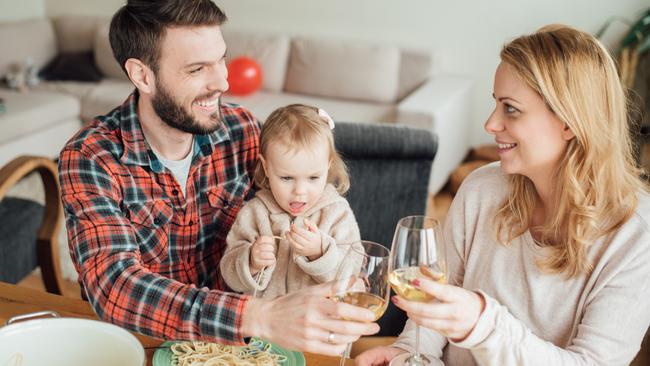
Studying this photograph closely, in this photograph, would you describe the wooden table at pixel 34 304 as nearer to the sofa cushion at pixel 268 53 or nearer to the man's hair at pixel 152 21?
the man's hair at pixel 152 21

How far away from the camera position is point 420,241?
1106 mm

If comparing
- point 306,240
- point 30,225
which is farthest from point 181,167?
point 30,225

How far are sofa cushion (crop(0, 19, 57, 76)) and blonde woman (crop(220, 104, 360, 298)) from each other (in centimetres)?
402

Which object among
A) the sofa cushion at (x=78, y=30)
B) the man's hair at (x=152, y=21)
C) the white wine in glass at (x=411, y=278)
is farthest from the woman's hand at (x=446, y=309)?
the sofa cushion at (x=78, y=30)

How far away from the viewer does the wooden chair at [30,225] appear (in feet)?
7.46

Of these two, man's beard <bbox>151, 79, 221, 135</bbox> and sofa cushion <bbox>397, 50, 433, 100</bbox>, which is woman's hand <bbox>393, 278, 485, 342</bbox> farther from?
sofa cushion <bbox>397, 50, 433, 100</bbox>

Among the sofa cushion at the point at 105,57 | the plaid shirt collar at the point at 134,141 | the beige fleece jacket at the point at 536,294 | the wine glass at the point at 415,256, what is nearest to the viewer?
the wine glass at the point at 415,256

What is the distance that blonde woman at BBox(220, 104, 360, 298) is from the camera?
1671 millimetres

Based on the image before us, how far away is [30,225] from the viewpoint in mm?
2744

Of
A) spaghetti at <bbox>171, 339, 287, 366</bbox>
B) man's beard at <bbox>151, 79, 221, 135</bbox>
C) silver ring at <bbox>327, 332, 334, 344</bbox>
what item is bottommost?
spaghetti at <bbox>171, 339, 287, 366</bbox>

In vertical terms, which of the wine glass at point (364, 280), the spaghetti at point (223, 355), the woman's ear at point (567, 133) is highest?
the woman's ear at point (567, 133)

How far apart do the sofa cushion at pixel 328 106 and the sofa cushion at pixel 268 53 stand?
10 cm

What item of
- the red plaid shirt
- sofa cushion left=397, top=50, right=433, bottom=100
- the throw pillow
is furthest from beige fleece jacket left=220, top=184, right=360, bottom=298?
the throw pillow

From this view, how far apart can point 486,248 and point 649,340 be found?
1252mm
